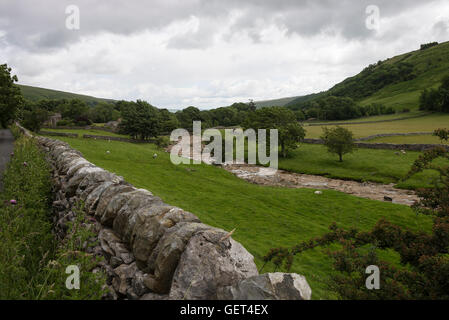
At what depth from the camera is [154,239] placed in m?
4.39

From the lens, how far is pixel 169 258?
12.7ft

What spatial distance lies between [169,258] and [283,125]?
162ft

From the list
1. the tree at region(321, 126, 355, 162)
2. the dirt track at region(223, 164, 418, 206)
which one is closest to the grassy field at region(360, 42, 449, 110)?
the tree at region(321, 126, 355, 162)

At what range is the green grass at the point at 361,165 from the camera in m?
31.0

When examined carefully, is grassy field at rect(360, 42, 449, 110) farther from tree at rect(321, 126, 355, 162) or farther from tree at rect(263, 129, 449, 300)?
tree at rect(263, 129, 449, 300)

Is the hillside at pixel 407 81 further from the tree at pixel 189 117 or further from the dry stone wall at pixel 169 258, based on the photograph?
the dry stone wall at pixel 169 258

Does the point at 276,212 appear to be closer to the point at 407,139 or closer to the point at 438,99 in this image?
the point at 407,139

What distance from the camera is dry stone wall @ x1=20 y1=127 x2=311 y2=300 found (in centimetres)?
324

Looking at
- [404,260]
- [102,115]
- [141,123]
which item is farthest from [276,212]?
[102,115]

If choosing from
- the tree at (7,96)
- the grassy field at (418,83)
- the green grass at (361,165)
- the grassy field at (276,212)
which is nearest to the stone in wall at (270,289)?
the grassy field at (276,212)

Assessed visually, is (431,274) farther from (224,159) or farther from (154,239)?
(224,159)

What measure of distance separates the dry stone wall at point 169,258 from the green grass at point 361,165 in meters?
31.0
